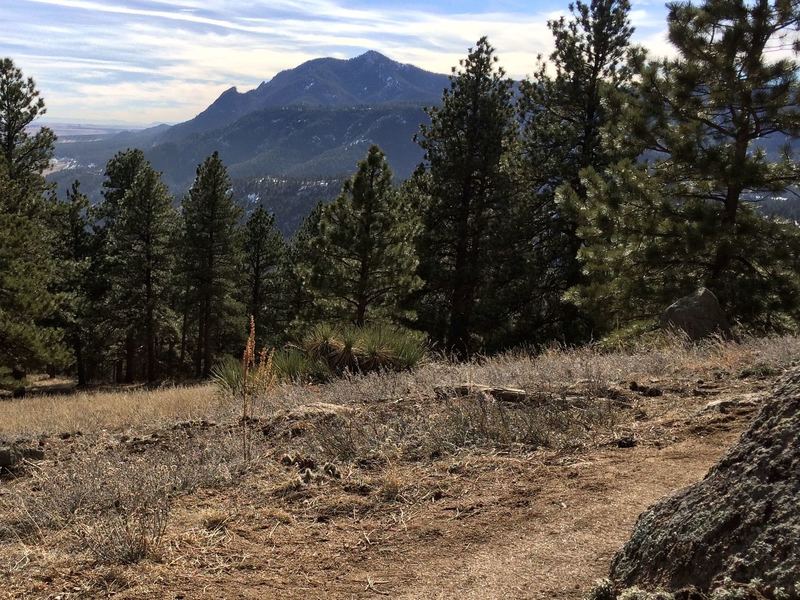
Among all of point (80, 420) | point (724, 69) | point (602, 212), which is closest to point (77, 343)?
point (80, 420)

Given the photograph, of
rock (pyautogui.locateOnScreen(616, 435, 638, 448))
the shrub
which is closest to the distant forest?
the shrub

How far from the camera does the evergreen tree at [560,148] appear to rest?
1708 cm

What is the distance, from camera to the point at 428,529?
331 centimetres

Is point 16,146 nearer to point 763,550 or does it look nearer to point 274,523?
point 274,523

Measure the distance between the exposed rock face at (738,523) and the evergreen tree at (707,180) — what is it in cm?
936

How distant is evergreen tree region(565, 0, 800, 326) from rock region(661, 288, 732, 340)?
1.79m

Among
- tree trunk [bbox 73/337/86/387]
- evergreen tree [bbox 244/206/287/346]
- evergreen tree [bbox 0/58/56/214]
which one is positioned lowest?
tree trunk [bbox 73/337/86/387]

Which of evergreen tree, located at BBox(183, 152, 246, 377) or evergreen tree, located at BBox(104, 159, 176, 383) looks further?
evergreen tree, located at BBox(183, 152, 246, 377)

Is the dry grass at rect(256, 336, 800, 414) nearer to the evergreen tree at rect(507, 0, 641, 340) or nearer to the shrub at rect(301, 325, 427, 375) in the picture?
the shrub at rect(301, 325, 427, 375)

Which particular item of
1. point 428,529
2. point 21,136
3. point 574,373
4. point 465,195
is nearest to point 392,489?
point 428,529

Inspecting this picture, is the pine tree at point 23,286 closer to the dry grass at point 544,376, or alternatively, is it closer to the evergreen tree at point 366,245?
the evergreen tree at point 366,245

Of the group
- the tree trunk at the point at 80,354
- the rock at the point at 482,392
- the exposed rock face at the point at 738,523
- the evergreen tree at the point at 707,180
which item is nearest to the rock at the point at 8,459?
the rock at the point at 482,392

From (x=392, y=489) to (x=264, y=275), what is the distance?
3385cm

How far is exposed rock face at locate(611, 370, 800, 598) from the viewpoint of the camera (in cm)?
181
